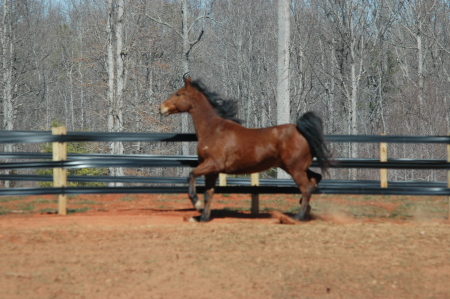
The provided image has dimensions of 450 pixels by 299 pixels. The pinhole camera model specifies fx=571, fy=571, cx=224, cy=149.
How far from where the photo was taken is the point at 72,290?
602 centimetres

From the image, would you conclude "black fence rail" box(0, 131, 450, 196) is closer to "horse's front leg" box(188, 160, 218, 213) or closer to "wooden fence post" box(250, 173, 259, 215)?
"wooden fence post" box(250, 173, 259, 215)

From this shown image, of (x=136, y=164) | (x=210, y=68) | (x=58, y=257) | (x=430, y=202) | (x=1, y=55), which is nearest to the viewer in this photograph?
(x=58, y=257)

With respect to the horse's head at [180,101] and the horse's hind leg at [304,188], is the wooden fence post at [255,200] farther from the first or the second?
the horse's head at [180,101]

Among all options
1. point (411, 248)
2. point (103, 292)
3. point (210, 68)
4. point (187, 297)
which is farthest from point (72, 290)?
point (210, 68)

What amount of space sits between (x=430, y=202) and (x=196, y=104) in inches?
257

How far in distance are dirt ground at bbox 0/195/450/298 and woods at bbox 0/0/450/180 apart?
8224 mm

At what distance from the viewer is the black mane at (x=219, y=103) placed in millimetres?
10469

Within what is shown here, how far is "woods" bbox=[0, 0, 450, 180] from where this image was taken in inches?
1072

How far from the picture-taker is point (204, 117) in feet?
33.8

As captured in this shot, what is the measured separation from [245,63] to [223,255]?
37.9m

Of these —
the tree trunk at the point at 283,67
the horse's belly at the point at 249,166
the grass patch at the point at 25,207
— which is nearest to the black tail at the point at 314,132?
the horse's belly at the point at 249,166

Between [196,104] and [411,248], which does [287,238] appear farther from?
[196,104]

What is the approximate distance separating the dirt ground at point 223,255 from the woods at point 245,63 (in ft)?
27.0

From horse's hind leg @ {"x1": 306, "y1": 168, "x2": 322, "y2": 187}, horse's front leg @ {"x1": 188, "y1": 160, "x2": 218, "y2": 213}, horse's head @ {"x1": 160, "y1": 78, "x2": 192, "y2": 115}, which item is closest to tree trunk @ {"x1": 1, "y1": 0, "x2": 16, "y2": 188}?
horse's head @ {"x1": 160, "y1": 78, "x2": 192, "y2": 115}
